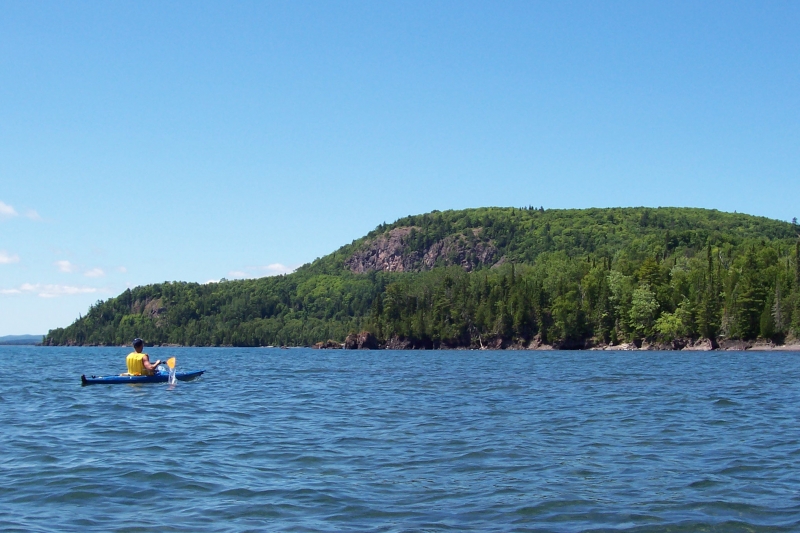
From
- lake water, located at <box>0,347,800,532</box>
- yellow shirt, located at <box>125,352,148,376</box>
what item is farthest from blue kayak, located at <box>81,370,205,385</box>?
lake water, located at <box>0,347,800,532</box>

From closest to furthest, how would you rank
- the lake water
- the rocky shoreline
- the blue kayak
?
the lake water, the blue kayak, the rocky shoreline

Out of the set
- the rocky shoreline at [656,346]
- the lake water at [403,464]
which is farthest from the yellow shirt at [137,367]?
the rocky shoreline at [656,346]

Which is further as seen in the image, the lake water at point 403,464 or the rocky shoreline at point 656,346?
the rocky shoreline at point 656,346

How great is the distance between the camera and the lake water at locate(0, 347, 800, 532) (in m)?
14.9

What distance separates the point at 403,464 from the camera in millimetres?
19906

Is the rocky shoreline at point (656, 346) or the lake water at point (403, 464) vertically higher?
the rocky shoreline at point (656, 346)

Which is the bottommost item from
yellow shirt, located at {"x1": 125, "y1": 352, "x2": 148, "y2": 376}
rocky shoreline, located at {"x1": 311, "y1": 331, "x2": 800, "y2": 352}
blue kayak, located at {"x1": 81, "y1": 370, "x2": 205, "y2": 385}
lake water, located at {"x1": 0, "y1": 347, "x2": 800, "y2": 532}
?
lake water, located at {"x1": 0, "y1": 347, "x2": 800, "y2": 532}

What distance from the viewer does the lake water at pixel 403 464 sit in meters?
14.9

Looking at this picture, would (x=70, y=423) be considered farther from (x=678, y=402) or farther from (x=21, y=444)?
(x=678, y=402)

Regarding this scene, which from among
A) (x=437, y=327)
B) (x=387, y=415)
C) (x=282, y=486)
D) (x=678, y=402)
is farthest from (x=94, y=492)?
(x=437, y=327)

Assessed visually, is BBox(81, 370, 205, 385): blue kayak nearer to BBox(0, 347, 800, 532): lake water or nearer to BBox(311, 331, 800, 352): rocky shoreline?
BBox(0, 347, 800, 532): lake water

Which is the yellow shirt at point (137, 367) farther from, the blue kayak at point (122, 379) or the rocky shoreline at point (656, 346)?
the rocky shoreline at point (656, 346)

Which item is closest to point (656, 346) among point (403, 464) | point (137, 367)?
point (137, 367)

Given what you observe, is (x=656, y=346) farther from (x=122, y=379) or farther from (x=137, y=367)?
(x=122, y=379)
